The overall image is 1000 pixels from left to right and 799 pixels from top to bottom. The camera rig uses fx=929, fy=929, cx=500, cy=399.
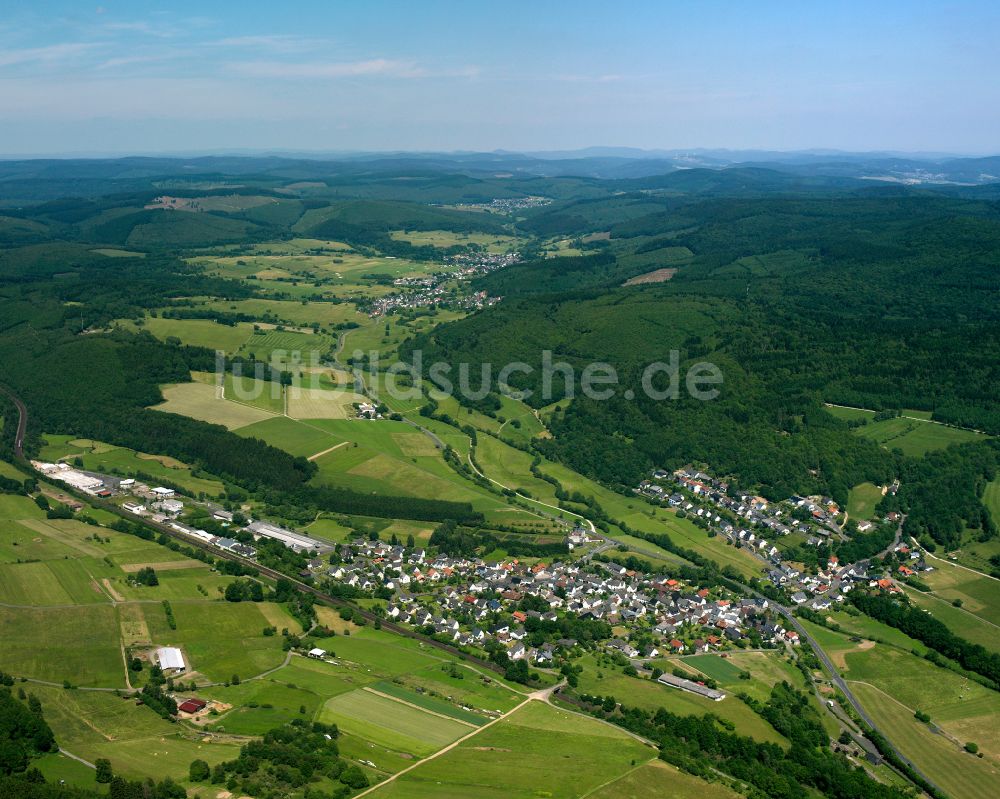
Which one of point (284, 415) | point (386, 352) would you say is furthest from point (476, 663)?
point (386, 352)

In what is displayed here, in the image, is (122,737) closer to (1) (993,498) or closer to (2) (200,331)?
(1) (993,498)

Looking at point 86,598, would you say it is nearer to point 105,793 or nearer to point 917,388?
point 105,793

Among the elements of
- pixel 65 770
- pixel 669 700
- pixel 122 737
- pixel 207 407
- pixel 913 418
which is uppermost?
pixel 913 418

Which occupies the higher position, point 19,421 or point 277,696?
point 19,421

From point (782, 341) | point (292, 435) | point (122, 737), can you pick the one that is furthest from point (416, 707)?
point (782, 341)

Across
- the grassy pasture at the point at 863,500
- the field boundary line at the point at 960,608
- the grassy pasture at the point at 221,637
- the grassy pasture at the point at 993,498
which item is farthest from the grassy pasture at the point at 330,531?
the grassy pasture at the point at 993,498

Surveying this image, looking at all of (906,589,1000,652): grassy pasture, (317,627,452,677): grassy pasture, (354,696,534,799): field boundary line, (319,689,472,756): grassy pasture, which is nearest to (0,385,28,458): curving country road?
(317,627,452,677): grassy pasture

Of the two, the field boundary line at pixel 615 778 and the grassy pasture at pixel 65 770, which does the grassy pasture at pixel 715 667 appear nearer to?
the field boundary line at pixel 615 778
